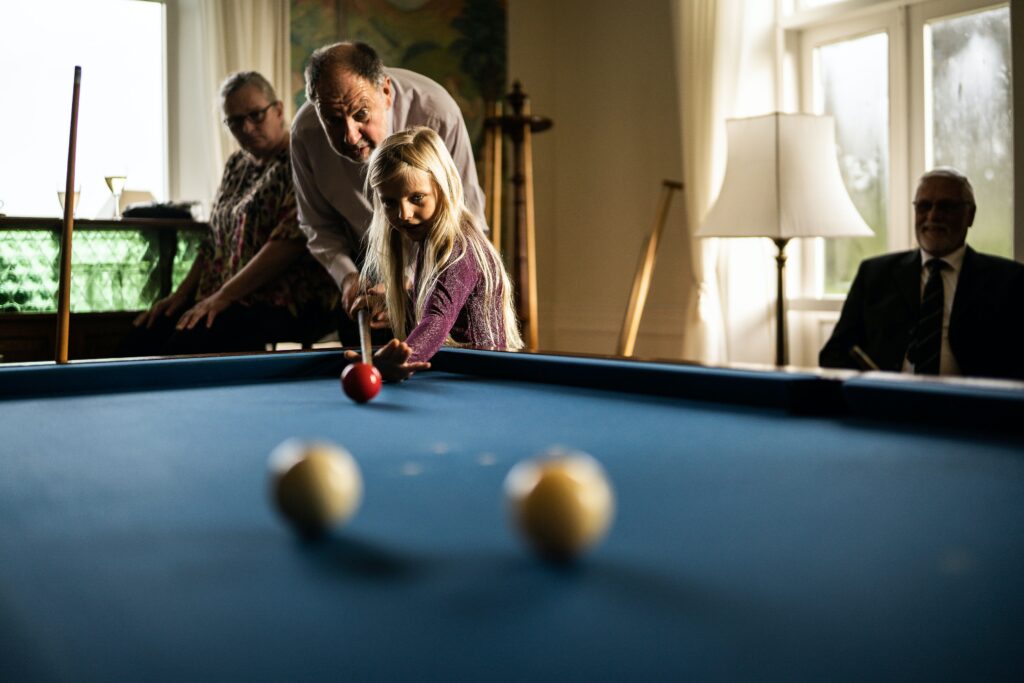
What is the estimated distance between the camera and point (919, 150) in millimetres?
4387

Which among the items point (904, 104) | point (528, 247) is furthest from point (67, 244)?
point (904, 104)

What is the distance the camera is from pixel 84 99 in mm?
5461

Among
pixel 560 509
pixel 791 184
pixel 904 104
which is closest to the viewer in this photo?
pixel 560 509

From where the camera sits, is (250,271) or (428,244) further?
(250,271)

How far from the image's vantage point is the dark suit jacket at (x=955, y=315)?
327 centimetres

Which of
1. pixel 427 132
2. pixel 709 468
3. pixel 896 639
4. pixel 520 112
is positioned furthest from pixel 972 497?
pixel 520 112

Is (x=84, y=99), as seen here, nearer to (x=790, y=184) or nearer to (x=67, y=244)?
(x=67, y=244)

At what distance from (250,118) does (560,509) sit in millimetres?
3761

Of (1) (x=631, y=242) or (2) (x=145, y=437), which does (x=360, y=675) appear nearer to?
(2) (x=145, y=437)

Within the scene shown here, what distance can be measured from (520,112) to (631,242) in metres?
1.00

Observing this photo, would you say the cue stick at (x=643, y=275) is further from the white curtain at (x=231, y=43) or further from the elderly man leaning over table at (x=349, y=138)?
the white curtain at (x=231, y=43)

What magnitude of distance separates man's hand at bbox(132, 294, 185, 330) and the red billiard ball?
9.14 ft

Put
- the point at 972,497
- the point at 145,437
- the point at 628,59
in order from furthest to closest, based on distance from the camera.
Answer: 1. the point at 628,59
2. the point at 145,437
3. the point at 972,497

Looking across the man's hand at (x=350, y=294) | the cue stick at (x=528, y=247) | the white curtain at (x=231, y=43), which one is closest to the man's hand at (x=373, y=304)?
the man's hand at (x=350, y=294)
